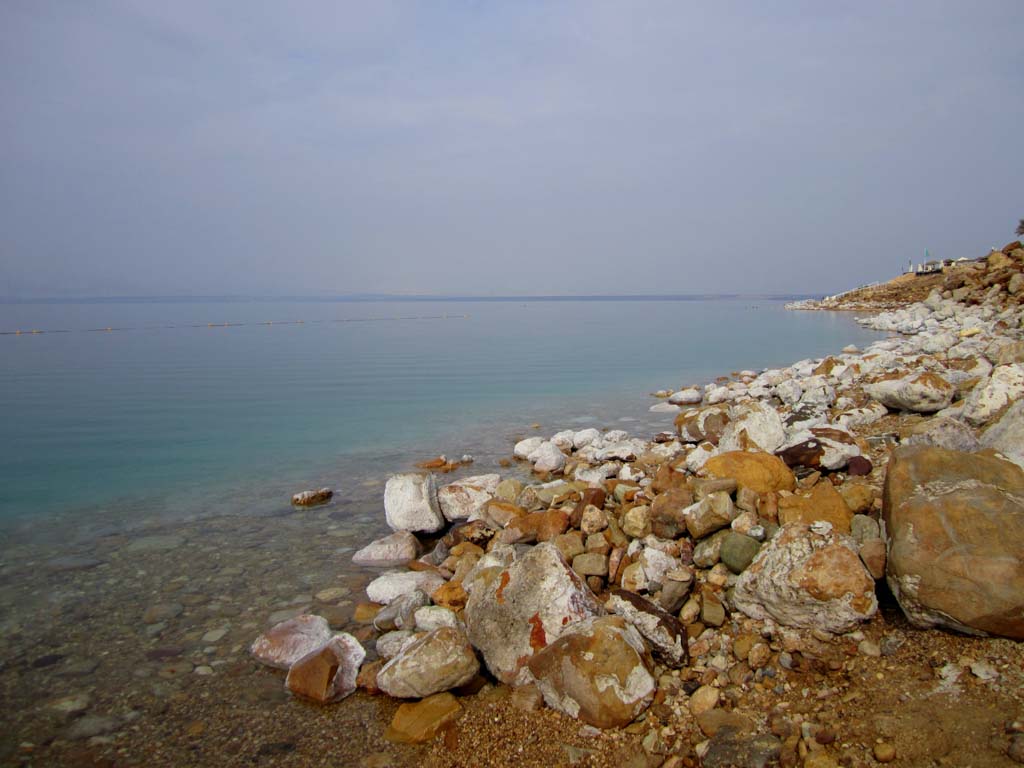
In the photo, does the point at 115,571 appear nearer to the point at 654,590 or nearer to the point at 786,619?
the point at 654,590

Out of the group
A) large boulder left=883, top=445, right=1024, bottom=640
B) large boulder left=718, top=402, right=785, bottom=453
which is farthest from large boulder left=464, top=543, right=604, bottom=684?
large boulder left=718, top=402, right=785, bottom=453

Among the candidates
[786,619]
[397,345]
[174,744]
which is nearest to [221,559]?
[174,744]

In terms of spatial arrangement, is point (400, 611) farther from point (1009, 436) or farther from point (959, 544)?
point (1009, 436)

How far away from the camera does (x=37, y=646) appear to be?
19.5 feet

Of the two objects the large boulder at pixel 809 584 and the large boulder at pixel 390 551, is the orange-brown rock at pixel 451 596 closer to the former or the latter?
the large boulder at pixel 390 551

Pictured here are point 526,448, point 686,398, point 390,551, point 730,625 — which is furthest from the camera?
point 686,398

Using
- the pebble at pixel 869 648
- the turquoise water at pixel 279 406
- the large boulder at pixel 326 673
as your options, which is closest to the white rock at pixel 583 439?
the turquoise water at pixel 279 406

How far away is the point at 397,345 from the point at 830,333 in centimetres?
2874

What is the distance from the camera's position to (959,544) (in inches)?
171

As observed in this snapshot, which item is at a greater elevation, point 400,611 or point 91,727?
point 400,611

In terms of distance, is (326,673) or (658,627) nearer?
(658,627)

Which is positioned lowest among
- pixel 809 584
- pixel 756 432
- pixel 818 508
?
pixel 809 584

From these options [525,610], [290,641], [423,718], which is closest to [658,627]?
[525,610]

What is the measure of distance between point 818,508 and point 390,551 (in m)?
4.88
